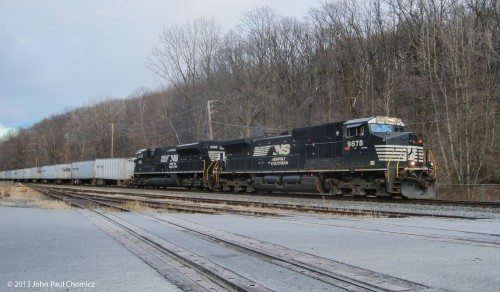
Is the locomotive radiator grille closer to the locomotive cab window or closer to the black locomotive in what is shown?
the black locomotive

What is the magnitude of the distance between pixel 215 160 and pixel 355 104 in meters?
16.3

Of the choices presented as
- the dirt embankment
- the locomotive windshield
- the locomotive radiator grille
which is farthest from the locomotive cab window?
the dirt embankment

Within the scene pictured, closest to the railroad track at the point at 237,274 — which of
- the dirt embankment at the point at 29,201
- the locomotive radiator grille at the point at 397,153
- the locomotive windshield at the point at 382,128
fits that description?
the locomotive radiator grille at the point at 397,153

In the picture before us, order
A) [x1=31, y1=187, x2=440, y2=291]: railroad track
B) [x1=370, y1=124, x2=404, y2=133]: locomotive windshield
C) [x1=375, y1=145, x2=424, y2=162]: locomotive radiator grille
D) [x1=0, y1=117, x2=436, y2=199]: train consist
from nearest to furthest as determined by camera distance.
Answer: [x1=31, y1=187, x2=440, y2=291]: railroad track → [x1=375, y1=145, x2=424, y2=162]: locomotive radiator grille → [x1=0, y1=117, x2=436, y2=199]: train consist → [x1=370, y1=124, x2=404, y2=133]: locomotive windshield

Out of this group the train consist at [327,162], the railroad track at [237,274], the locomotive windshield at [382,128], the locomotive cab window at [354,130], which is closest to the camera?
the railroad track at [237,274]

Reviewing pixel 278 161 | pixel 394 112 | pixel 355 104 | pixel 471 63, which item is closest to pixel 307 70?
pixel 355 104

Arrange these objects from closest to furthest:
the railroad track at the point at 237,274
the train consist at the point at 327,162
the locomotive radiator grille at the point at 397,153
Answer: the railroad track at the point at 237,274 → the locomotive radiator grille at the point at 397,153 → the train consist at the point at 327,162

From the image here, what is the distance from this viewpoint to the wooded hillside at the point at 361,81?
92.8 ft

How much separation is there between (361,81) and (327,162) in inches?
823

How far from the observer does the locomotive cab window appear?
19.9 metres

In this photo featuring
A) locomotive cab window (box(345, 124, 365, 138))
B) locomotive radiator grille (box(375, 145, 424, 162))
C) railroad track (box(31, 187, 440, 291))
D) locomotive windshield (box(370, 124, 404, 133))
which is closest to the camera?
railroad track (box(31, 187, 440, 291))

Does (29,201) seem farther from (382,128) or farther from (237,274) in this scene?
(237,274)

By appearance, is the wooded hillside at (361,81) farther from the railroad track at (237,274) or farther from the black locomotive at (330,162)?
the railroad track at (237,274)

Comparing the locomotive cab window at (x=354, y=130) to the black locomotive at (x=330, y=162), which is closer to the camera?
the black locomotive at (x=330, y=162)
